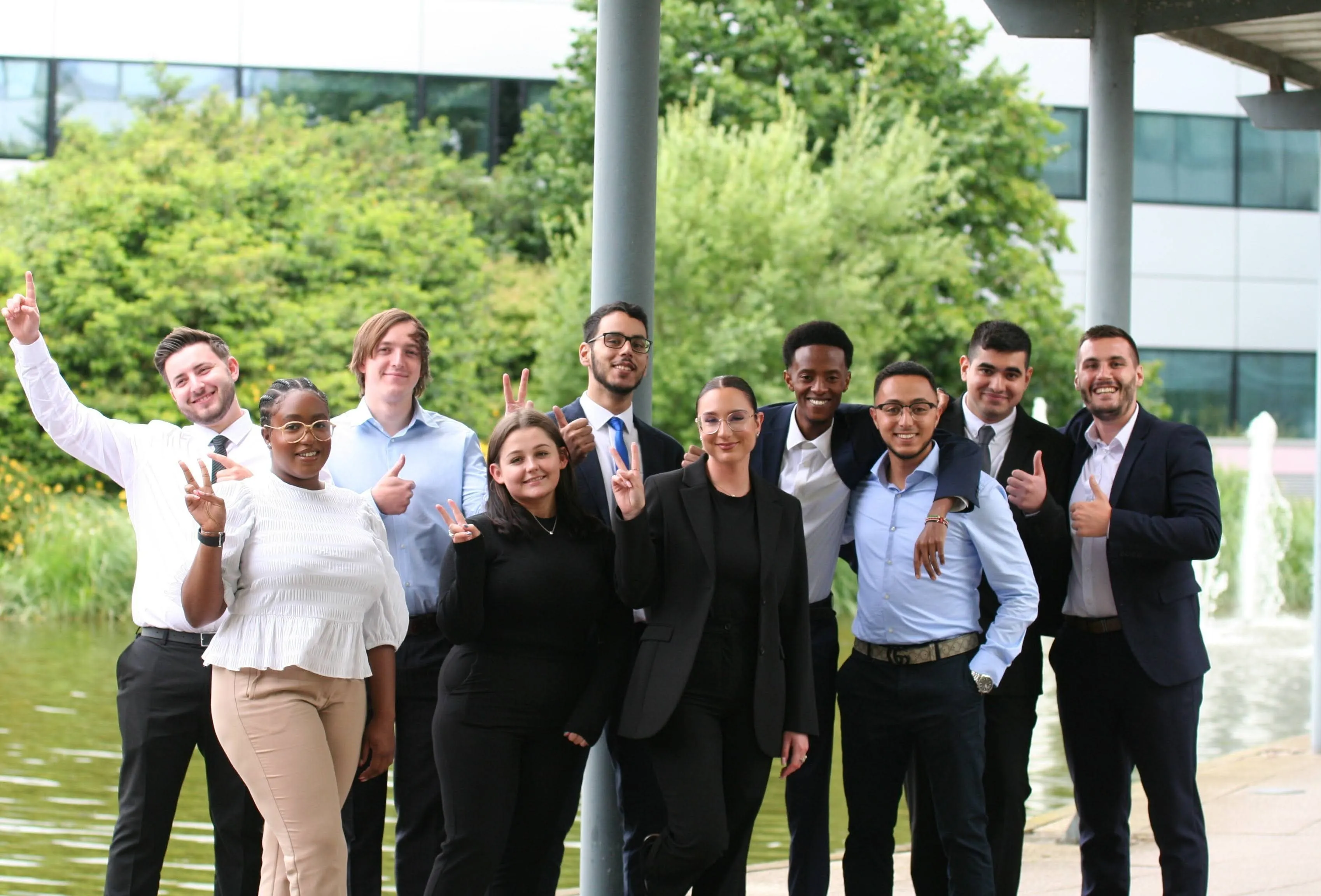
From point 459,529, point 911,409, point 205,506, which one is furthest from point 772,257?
point 205,506

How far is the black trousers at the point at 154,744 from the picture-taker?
4949 mm

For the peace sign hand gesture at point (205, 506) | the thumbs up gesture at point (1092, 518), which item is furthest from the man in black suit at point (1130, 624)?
the peace sign hand gesture at point (205, 506)

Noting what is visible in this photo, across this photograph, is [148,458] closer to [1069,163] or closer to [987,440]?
[987,440]

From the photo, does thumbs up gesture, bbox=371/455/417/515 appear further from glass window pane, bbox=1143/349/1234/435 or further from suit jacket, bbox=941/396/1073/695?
glass window pane, bbox=1143/349/1234/435

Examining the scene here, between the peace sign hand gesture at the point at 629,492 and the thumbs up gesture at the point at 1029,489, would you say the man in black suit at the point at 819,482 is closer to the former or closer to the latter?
the thumbs up gesture at the point at 1029,489

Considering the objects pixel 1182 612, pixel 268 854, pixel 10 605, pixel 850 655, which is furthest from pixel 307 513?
pixel 10 605

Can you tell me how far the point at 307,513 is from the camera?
4750mm

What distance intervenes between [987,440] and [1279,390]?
1083 inches

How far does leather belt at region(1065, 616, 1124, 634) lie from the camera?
5.73 meters

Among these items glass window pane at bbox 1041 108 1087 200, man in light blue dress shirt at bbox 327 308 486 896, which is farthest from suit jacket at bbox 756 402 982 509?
glass window pane at bbox 1041 108 1087 200

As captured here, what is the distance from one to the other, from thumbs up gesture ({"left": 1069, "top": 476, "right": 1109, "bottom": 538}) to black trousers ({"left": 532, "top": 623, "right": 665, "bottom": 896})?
161 centimetres

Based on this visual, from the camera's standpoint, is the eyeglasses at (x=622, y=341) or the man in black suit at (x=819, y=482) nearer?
the eyeglasses at (x=622, y=341)

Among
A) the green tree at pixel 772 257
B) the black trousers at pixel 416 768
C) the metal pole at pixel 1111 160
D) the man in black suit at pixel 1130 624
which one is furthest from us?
the green tree at pixel 772 257

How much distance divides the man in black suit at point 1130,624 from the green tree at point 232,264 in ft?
49.1
